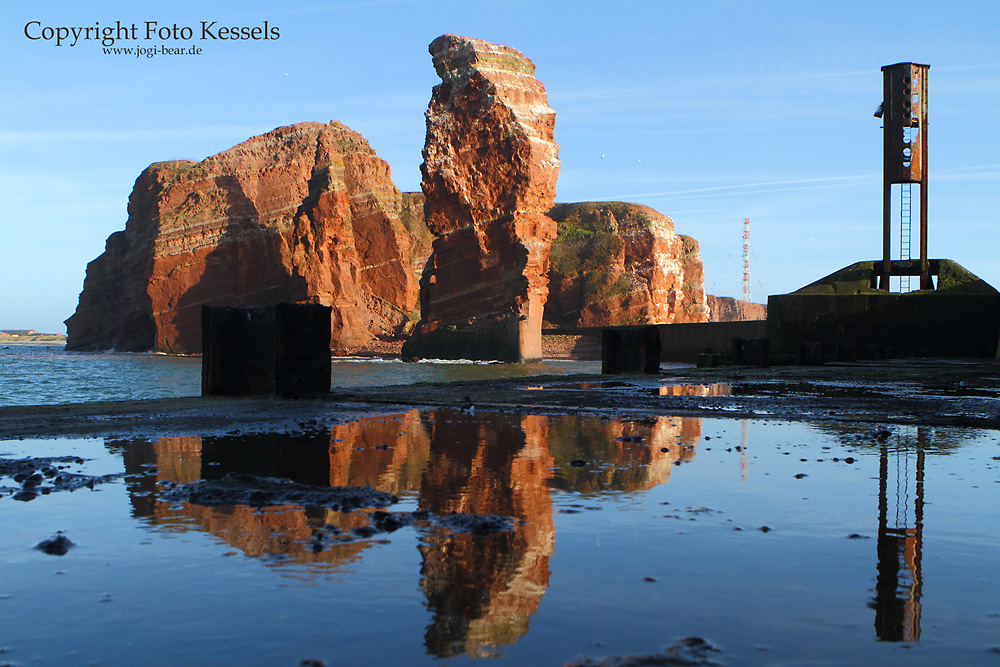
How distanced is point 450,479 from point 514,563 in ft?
5.13

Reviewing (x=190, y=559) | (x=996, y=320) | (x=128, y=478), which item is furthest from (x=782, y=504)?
(x=996, y=320)

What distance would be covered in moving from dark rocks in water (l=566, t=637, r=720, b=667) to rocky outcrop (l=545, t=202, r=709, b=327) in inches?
4528

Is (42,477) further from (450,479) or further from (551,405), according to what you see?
(551,405)

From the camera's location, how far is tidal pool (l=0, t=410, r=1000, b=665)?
6.11ft

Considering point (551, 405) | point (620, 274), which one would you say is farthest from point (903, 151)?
point (620, 274)

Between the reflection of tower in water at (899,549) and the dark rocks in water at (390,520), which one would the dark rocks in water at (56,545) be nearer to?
the dark rocks in water at (390,520)

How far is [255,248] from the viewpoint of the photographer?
116 meters

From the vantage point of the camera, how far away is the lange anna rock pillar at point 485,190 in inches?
3086

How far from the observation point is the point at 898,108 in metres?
29.1

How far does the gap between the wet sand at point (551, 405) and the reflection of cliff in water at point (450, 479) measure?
2.95ft

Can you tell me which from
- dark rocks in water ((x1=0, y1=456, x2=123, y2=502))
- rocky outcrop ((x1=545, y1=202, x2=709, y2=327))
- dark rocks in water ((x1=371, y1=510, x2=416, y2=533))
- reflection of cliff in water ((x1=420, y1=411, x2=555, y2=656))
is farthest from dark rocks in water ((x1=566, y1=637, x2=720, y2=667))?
rocky outcrop ((x1=545, y1=202, x2=709, y2=327))

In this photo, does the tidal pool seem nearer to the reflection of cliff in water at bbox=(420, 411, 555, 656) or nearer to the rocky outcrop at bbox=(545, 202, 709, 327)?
the reflection of cliff in water at bbox=(420, 411, 555, 656)

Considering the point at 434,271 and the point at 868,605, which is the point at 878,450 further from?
the point at 434,271

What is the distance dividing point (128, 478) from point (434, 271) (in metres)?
80.8
